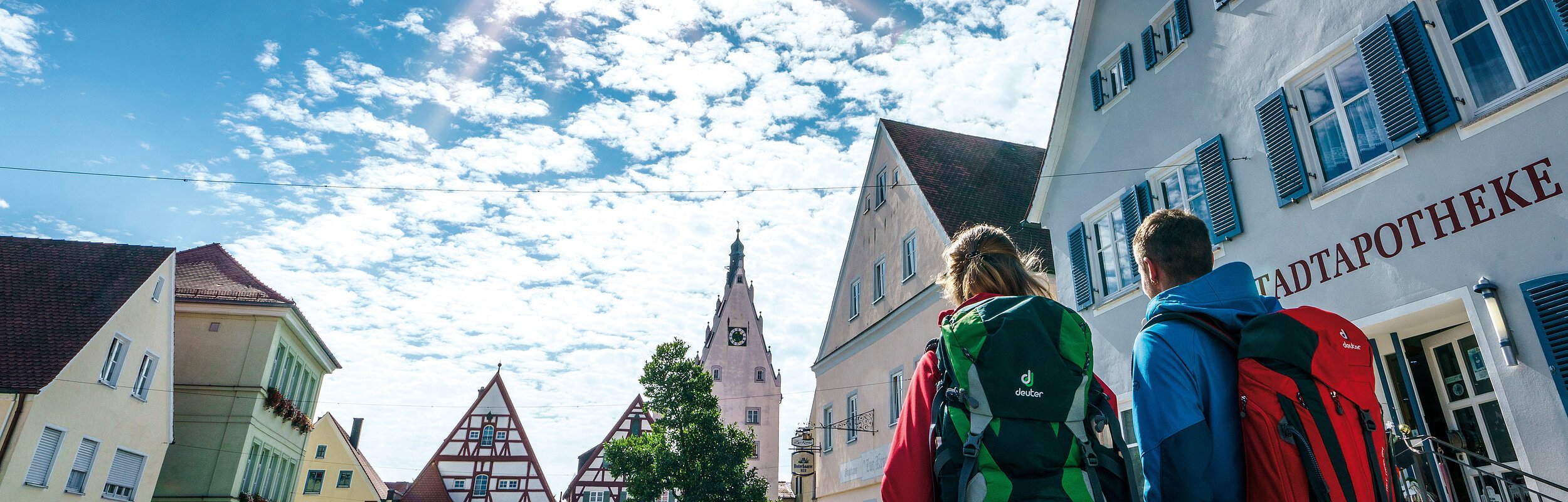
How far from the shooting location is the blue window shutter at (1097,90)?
11.6 meters

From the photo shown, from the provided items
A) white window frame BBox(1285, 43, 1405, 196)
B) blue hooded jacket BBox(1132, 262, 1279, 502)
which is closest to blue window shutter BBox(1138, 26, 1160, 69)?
white window frame BBox(1285, 43, 1405, 196)

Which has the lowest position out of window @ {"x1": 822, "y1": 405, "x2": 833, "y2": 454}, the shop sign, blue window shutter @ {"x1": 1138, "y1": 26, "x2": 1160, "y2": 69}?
the shop sign

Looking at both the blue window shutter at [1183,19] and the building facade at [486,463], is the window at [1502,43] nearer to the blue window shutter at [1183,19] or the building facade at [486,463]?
the blue window shutter at [1183,19]

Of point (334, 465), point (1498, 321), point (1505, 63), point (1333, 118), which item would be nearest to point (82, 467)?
point (1333, 118)

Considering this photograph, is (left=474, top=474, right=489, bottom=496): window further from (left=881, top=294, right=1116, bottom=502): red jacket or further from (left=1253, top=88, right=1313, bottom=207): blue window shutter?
(left=881, top=294, right=1116, bottom=502): red jacket

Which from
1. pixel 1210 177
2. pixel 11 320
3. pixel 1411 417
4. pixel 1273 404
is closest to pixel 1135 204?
pixel 1210 177

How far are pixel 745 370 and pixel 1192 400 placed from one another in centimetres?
6498

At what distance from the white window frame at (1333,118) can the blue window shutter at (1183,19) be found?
6.68ft

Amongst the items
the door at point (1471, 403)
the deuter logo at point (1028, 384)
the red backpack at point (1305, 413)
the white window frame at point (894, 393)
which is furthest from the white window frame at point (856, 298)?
the deuter logo at point (1028, 384)

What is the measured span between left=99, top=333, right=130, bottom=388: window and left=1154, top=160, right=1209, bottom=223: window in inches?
846

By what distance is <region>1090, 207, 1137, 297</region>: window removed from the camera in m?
10.5

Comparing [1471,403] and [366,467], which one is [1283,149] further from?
[366,467]

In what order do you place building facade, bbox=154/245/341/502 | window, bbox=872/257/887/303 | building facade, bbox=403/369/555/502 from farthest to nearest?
1. building facade, bbox=403/369/555/502
2. building facade, bbox=154/245/341/502
3. window, bbox=872/257/887/303

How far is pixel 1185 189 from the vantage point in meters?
9.71
